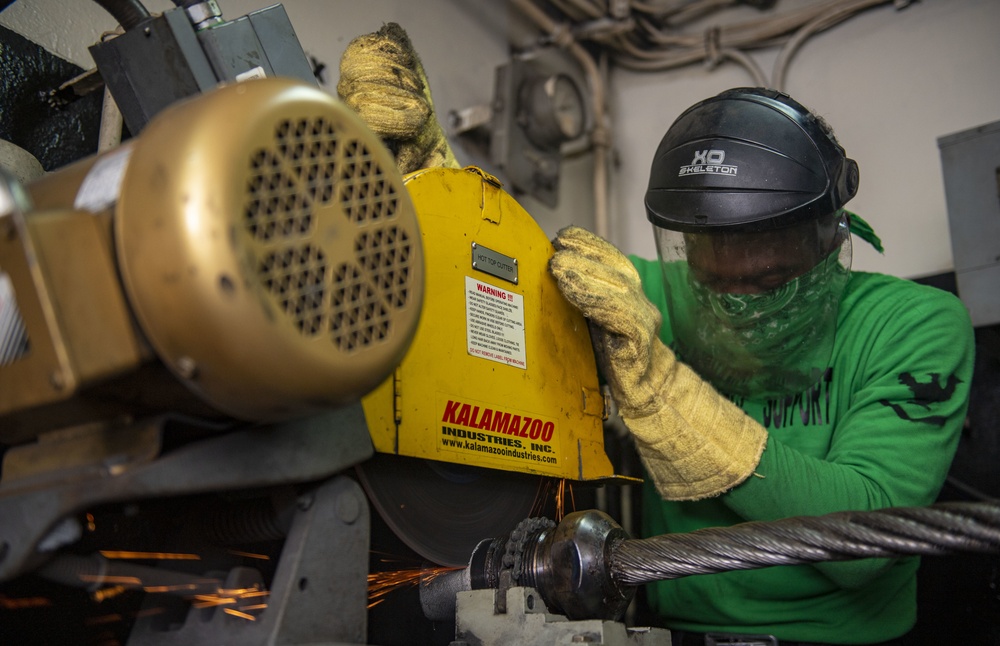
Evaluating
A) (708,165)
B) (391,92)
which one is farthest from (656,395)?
(391,92)

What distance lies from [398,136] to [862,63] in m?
2.17

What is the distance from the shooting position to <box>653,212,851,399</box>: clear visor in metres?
1.80

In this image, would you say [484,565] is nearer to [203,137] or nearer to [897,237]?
[203,137]

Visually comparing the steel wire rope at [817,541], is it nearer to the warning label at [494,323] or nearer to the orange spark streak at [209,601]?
the warning label at [494,323]

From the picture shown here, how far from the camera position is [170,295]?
2.40 ft

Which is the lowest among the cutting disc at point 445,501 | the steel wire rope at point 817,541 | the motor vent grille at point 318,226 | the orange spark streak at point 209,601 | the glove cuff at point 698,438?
the glove cuff at point 698,438

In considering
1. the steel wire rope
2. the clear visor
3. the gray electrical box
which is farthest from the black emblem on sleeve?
the gray electrical box

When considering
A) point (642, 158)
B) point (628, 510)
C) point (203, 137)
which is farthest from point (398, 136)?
point (642, 158)

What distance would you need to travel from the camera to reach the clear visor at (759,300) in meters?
1.80

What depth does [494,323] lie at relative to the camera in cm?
145

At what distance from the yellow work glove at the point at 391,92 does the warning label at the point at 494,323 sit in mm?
396

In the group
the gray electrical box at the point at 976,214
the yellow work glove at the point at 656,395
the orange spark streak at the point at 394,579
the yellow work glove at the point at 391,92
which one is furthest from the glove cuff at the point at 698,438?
the gray electrical box at the point at 976,214

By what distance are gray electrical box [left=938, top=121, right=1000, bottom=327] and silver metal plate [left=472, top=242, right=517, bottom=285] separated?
5.42 ft

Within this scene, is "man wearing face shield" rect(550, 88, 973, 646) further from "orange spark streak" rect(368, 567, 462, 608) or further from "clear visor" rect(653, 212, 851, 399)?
"orange spark streak" rect(368, 567, 462, 608)
